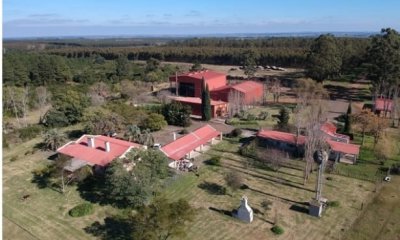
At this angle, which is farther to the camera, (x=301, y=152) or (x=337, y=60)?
(x=337, y=60)

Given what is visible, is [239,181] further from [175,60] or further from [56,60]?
[175,60]

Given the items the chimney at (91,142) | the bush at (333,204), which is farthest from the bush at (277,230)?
the chimney at (91,142)

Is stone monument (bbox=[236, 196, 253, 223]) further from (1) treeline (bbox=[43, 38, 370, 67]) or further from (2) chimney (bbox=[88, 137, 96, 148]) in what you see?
(1) treeline (bbox=[43, 38, 370, 67])

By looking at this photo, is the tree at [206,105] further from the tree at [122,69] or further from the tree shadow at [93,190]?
the tree at [122,69]

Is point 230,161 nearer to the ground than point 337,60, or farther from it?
nearer to the ground

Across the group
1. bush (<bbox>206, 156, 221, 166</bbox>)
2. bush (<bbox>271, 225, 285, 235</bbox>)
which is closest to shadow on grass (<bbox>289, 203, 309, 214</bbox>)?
bush (<bbox>271, 225, 285, 235</bbox>)

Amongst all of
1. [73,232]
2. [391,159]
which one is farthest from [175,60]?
[73,232]
